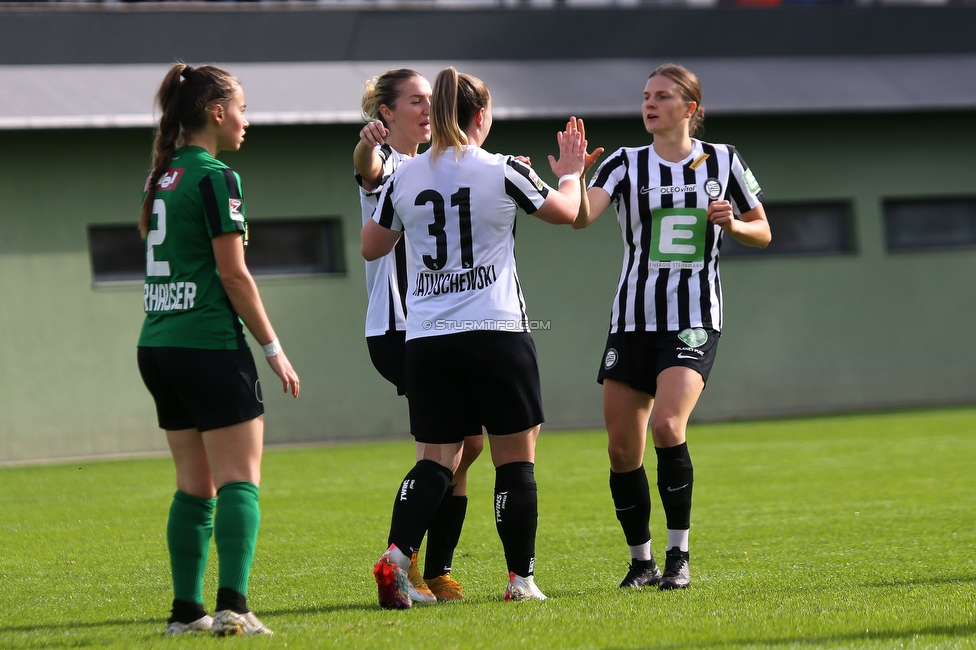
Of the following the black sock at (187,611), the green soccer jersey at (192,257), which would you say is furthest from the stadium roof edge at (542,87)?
the black sock at (187,611)

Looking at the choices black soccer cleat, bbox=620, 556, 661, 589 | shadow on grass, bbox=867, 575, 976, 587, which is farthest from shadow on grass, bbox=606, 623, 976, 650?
black soccer cleat, bbox=620, 556, 661, 589

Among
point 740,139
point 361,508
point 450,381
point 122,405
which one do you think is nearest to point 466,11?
point 740,139

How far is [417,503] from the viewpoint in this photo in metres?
4.48

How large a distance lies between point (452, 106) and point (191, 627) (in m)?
2.02

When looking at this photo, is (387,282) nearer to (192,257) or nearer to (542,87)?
(192,257)

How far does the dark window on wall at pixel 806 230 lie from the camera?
16203 millimetres

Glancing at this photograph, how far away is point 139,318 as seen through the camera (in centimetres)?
1405

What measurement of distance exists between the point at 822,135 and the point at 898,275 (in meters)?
2.15

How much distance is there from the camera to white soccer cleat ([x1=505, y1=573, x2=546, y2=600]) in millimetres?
4551

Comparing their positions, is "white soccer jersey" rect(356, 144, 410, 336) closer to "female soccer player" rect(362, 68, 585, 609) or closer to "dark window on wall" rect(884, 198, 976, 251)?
"female soccer player" rect(362, 68, 585, 609)

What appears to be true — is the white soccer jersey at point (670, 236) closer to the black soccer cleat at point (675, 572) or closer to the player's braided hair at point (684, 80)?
the player's braided hair at point (684, 80)

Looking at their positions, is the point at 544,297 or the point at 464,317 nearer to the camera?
the point at 464,317

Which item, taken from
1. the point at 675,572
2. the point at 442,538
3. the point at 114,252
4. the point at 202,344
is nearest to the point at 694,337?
the point at 675,572

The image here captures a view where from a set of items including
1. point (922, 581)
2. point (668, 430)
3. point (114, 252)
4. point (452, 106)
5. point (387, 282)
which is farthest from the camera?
point (114, 252)
